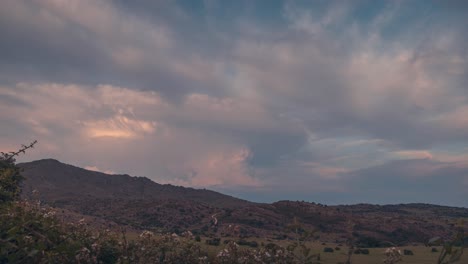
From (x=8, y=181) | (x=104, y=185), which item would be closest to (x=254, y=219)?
(x=8, y=181)

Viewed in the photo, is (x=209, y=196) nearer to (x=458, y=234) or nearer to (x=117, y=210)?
(x=117, y=210)

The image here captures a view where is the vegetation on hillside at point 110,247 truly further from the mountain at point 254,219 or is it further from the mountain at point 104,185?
the mountain at point 104,185

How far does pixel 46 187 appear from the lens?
13975cm

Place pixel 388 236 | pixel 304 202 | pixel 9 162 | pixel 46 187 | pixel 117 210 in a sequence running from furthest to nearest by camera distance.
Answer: pixel 46 187, pixel 304 202, pixel 117 210, pixel 388 236, pixel 9 162

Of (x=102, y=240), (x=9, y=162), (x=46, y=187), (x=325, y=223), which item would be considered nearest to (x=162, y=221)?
(x=325, y=223)

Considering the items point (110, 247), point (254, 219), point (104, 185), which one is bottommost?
point (110, 247)

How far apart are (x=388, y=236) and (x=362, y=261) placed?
49.8 metres

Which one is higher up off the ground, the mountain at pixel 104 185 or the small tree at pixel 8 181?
the mountain at pixel 104 185

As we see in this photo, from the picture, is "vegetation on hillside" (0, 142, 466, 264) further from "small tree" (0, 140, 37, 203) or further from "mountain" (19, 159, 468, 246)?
"mountain" (19, 159, 468, 246)

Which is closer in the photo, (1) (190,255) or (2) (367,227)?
(1) (190,255)

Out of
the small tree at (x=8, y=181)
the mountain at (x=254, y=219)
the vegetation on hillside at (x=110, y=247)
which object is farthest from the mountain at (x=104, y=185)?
the vegetation on hillside at (x=110, y=247)

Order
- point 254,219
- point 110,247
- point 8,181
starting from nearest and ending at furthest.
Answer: point 110,247 < point 8,181 < point 254,219

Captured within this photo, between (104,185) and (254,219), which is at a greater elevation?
(104,185)

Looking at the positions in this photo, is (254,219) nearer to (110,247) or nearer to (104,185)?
(110,247)
